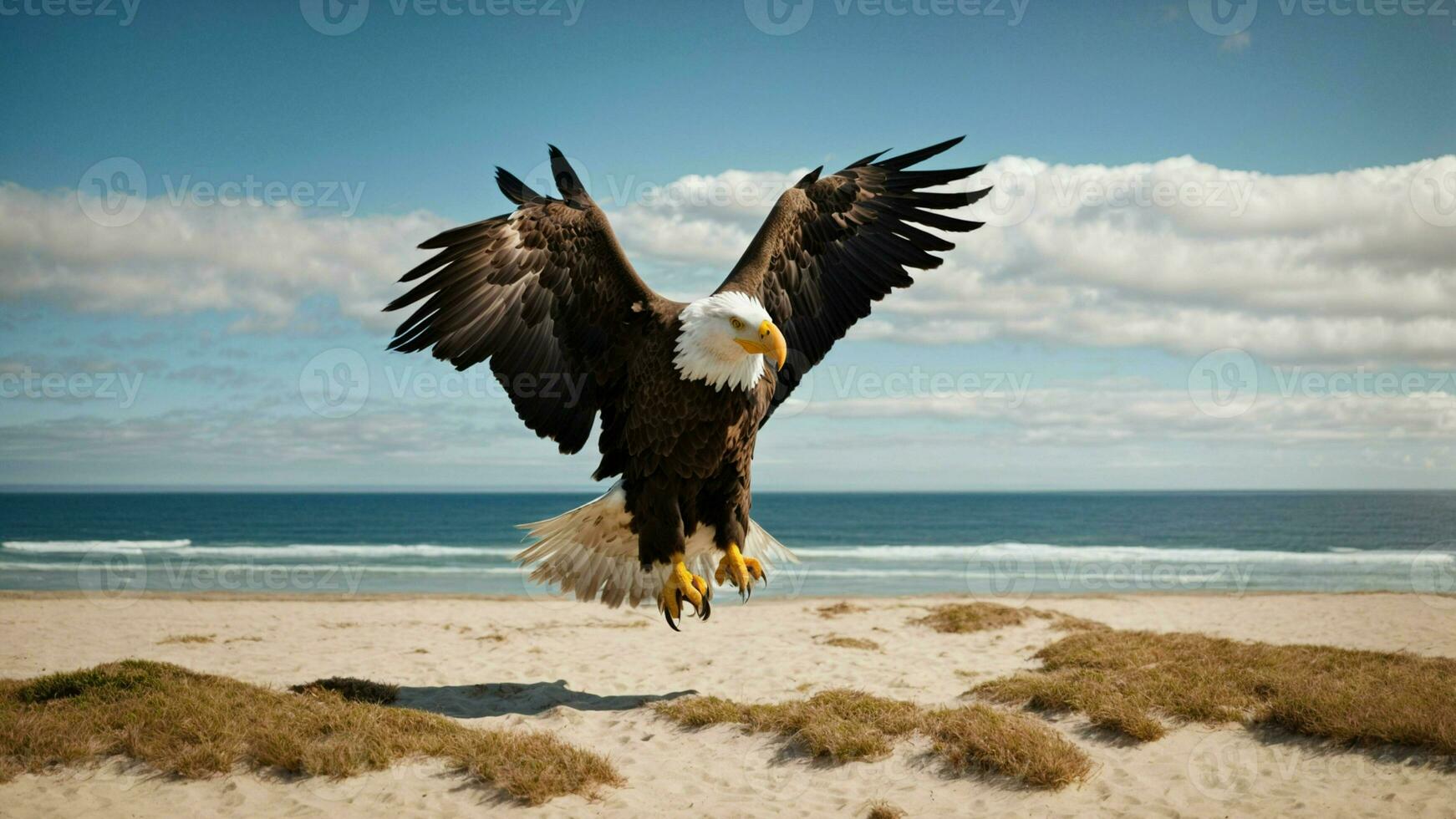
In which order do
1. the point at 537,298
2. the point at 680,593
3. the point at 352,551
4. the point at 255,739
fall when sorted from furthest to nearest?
the point at 352,551 < the point at 255,739 < the point at 537,298 < the point at 680,593

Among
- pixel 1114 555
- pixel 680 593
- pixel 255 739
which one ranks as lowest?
pixel 1114 555

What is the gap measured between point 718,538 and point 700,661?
525 centimetres

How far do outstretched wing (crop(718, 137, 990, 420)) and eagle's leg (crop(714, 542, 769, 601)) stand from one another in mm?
1041

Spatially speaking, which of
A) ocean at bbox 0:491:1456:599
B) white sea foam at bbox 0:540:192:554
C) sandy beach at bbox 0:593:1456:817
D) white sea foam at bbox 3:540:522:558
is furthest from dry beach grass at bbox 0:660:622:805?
white sea foam at bbox 0:540:192:554

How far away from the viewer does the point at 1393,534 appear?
1526 inches

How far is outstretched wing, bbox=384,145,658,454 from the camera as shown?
431 cm

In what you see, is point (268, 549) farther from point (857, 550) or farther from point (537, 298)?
point (537, 298)

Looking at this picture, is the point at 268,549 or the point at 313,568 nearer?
the point at 313,568

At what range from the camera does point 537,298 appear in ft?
14.9

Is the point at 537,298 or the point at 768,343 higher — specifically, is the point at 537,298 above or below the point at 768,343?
above

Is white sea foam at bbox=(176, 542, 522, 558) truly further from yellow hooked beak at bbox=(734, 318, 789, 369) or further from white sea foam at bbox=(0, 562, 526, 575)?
yellow hooked beak at bbox=(734, 318, 789, 369)

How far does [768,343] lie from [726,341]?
0.20 m

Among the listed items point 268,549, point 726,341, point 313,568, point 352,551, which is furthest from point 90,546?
point 726,341

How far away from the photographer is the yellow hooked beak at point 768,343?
3.67 meters
